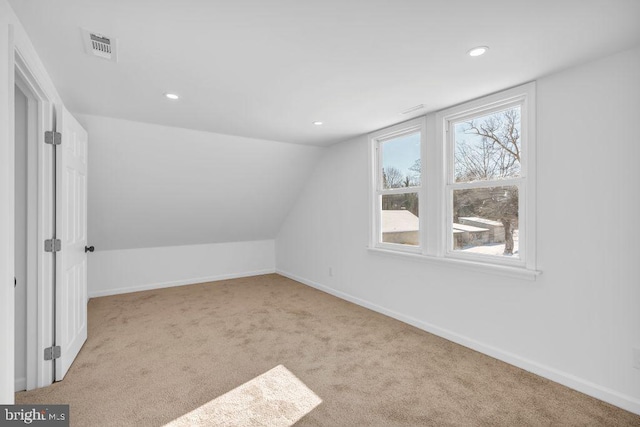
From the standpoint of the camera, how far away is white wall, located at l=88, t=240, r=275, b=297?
186 inches

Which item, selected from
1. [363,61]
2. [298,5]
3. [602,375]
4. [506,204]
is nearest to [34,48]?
[298,5]

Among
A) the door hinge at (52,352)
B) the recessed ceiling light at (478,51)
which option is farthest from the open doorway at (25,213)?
the recessed ceiling light at (478,51)

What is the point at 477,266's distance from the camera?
2.78 m

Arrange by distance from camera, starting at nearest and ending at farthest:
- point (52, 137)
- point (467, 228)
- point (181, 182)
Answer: point (52, 137) < point (467, 228) < point (181, 182)

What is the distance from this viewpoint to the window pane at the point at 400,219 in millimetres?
3525

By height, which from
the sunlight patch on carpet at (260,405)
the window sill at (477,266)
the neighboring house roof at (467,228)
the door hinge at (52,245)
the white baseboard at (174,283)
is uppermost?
the neighboring house roof at (467,228)

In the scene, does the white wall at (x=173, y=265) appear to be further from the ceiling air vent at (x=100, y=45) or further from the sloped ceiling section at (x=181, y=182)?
the ceiling air vent at (x=100, y=45)

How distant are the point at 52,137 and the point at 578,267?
3.90 metres

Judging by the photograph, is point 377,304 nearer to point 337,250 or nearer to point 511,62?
point 337,250

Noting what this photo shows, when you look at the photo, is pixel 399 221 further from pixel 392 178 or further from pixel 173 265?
pixel 173 265

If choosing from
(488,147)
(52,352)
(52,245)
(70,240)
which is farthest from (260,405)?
(488,147)

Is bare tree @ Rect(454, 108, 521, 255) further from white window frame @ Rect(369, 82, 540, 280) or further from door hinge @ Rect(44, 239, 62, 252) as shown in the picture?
door hinge @ Rect(44, 239, 62, 252)

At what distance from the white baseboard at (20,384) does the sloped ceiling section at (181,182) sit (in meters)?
2.31

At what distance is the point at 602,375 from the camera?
2111mm
